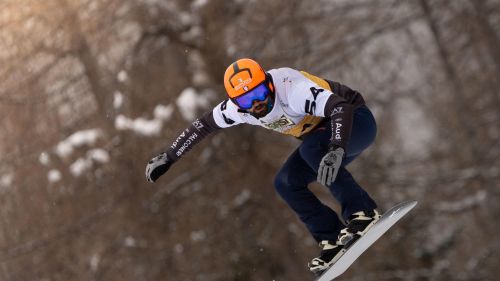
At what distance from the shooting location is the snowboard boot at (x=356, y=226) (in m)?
4.33

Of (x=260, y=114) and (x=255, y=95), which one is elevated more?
(x=255, y=95)

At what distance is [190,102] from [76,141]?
1.98m

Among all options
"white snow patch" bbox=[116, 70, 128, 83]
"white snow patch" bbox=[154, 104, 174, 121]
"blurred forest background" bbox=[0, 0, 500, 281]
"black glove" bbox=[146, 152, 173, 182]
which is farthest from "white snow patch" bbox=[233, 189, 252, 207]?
"black glove" bbox=[146, 152, 173, 182]

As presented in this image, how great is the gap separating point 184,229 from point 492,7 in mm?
5567

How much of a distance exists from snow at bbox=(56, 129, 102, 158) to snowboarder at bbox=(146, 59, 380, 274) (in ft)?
15.4

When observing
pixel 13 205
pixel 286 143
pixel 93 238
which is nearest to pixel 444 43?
pixel 286 143

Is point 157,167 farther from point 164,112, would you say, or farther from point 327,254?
point 164,112

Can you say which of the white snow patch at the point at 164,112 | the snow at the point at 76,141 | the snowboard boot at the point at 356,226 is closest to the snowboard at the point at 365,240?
the snowboard boot at the point at 356,226

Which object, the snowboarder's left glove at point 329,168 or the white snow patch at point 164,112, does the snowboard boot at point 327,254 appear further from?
the white snow patch at point 164,112

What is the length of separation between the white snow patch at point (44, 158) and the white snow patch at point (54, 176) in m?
0.16

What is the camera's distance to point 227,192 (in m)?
9.24

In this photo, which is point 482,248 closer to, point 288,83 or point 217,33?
point 217,33

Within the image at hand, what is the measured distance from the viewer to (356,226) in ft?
14.3

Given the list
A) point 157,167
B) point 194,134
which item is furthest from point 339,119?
point 157,167
